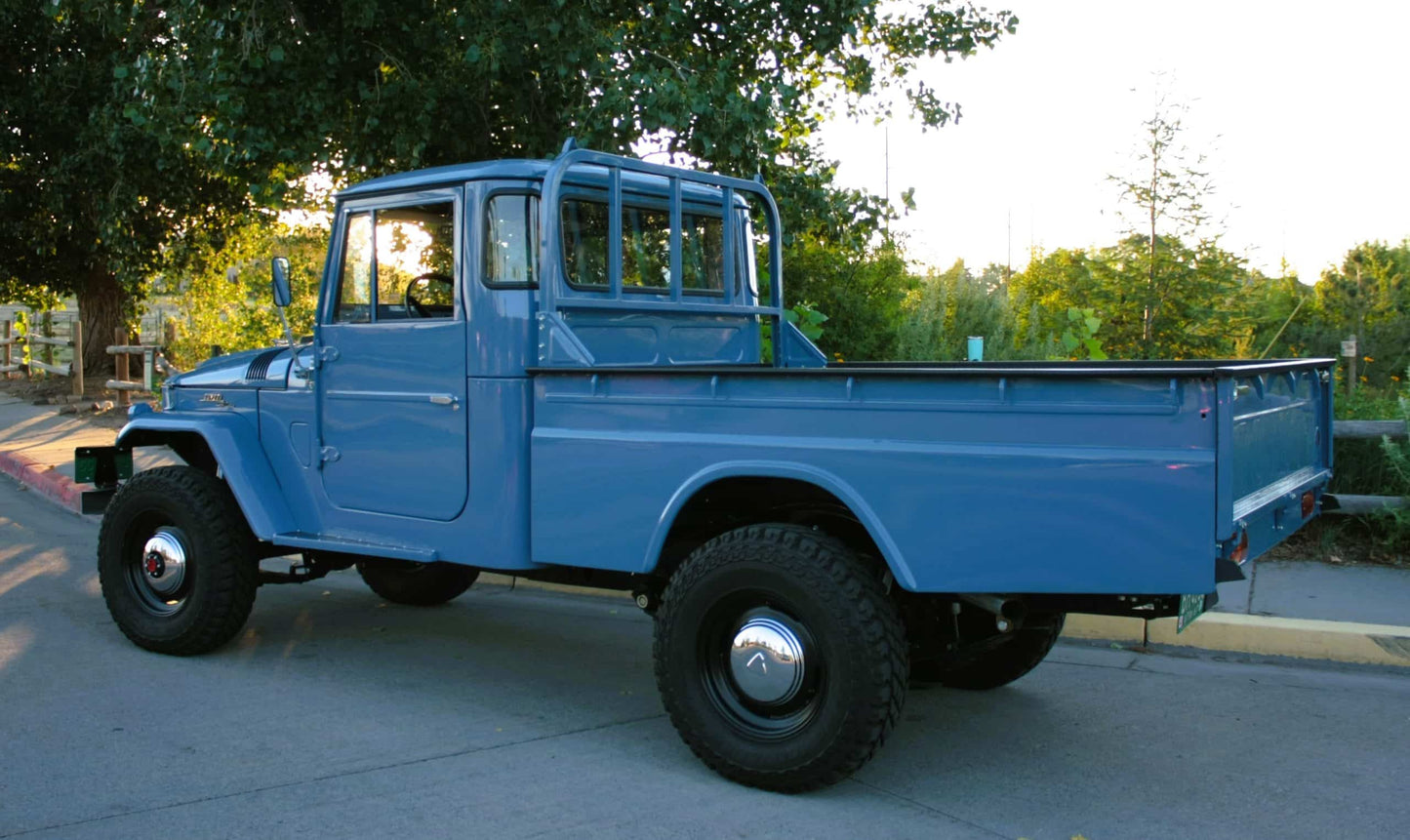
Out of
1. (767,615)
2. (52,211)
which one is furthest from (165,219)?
(767,615)

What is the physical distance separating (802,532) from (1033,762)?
1292mm

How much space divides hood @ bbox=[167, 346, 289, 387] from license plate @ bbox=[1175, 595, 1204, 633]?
13.4 ft

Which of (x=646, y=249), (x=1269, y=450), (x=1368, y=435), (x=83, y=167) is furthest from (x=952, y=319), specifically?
(x=83, y=167)

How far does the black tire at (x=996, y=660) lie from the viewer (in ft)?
16.1

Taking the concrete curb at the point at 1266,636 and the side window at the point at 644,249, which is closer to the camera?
the side window at the point at 644,249

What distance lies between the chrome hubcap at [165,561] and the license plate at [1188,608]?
445 cm

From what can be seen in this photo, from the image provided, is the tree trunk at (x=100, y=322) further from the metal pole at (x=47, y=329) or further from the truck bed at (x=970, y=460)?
the truck bed at (x=970, y=460)

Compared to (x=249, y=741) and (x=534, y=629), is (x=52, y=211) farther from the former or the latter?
(x=249, y=741)

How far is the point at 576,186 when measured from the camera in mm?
5254

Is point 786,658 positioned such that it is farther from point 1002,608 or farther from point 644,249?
point 644,249

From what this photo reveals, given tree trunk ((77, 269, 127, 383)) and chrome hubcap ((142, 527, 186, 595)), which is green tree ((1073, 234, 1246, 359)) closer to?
chrome hubcap ((142, 527, 186, 595))

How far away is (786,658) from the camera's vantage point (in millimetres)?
4129

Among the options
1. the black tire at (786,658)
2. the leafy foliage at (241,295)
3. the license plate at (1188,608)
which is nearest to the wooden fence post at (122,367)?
the leafy foliage at (241,295)

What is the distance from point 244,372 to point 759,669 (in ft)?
10.9
